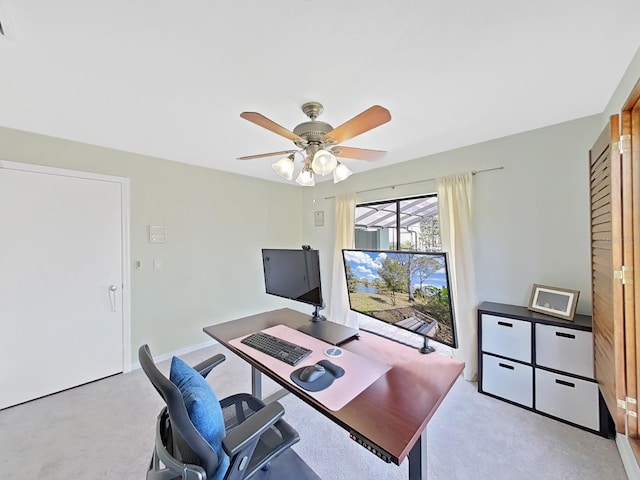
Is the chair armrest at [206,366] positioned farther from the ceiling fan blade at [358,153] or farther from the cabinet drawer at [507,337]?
the cabinet drawer at [507,337]

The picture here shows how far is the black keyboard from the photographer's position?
55.0 inches

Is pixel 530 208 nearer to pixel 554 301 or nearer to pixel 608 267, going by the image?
pixel 554 301

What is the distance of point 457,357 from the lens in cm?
258

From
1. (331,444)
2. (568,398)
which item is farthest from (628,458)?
(331,444)

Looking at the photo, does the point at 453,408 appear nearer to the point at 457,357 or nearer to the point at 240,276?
the point at 457,357

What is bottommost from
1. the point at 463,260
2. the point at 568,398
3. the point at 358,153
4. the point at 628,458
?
the point at 628,458

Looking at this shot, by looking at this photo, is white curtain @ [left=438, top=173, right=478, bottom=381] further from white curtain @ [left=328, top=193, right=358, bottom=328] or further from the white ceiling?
white curtain @ [left=328, top=193, right=358, bottom=328]

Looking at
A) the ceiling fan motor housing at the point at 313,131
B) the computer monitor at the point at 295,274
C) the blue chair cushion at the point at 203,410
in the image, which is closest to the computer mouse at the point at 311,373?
the blue chair cushion at the point at 203,410

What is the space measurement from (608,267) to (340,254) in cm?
249

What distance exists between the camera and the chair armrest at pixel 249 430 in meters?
0.86

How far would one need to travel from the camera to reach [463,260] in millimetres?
2543

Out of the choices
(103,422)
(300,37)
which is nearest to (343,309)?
(103,422)

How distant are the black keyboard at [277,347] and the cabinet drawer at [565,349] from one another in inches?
72.0

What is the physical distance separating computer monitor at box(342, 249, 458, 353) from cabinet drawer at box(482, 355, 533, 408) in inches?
45.7
